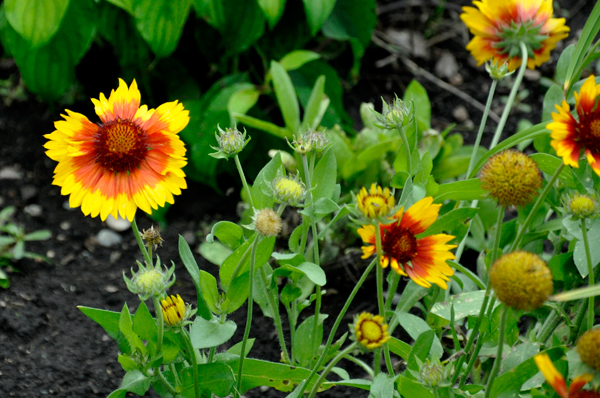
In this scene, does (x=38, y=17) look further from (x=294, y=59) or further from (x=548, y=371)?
(x=548, y=371)

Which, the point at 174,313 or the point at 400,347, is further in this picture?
the point at 400,347

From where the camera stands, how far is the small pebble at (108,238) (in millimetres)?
1755

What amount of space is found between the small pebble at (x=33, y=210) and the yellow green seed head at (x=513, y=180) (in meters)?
1.42

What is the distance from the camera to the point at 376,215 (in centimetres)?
78

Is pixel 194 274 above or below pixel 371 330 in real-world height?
below

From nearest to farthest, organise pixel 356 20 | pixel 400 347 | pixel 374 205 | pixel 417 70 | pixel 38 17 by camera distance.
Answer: pixel 374 205
pixel 400 347
pixel 38 17
pixel 356 20
pixel 417 70

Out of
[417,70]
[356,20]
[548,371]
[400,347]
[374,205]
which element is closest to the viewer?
[548,371]

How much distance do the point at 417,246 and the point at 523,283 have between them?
254 millimetres

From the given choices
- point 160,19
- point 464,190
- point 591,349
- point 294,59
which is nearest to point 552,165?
point 464,190

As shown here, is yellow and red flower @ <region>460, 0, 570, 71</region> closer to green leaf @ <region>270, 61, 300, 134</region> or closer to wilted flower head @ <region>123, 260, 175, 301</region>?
green leaf @ <region>270, 61, 300, 134</region>

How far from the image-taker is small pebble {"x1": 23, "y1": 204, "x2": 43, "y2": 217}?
181 centimetres

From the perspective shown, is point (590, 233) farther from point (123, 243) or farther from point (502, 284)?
point (123, 243)

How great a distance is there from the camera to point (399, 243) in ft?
2.99

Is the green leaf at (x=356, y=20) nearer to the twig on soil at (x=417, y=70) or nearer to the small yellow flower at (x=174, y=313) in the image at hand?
the twig on soil at (x=417, y=70)
